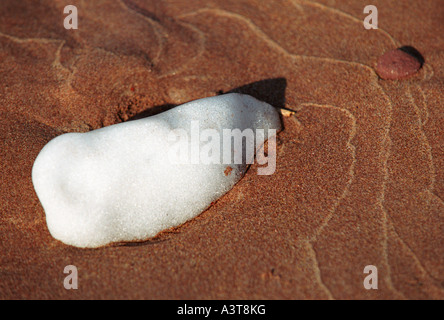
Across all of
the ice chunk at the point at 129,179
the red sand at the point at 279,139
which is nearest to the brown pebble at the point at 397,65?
the red sand at the point at 279,139

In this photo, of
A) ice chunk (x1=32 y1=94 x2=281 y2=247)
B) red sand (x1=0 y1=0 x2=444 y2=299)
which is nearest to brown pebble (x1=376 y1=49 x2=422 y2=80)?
red sand (x1=0 y1=0 x2=444 y2=299)

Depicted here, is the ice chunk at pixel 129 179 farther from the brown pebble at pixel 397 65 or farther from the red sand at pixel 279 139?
the brown pebble at pixel 397 65

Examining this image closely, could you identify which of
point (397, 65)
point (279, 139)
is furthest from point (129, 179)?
point (397, 65)

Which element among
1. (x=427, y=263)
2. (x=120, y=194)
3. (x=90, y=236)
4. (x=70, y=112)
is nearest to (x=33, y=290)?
(x=90, y=236)

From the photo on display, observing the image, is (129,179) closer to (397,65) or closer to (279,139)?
(279,139)

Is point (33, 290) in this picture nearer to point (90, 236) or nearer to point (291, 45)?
point (90, 236)
